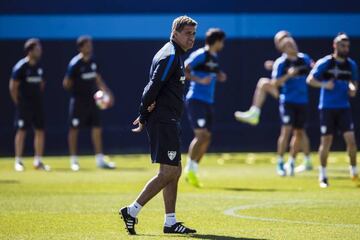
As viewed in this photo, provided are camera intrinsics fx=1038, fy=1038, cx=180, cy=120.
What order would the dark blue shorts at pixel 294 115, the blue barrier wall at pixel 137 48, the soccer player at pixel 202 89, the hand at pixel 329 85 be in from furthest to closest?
the blue barrier wall at pixel 137 48 → the dark blue shorts at pixel 294 115 → the soccer player at pixel 202 89 → the hand at pixel 329 85

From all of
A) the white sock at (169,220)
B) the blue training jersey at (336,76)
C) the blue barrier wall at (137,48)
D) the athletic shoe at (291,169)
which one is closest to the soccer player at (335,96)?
the blue training jersey at (336,76)

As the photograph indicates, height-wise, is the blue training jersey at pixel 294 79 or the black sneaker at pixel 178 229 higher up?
the blue training jersey at pixel 294 79

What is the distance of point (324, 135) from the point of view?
1723 centimetres

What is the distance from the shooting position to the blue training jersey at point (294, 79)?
19906 mm

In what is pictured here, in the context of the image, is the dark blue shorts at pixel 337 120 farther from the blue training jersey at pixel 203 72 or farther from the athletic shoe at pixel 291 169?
the athletic shoe at pixel 291 169

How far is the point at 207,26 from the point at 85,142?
4.60 metres

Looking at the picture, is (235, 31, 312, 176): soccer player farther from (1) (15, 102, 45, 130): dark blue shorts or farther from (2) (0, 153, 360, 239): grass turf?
(1) (15, 102, 45, 130): dark blue shorts

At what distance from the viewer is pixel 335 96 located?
17.2 meters

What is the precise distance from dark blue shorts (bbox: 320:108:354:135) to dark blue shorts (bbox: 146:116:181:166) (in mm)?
6516

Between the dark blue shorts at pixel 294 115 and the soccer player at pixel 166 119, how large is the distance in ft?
29.8

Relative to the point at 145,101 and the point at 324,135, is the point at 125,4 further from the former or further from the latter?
the point at 145,101

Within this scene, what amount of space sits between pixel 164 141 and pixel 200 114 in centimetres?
710

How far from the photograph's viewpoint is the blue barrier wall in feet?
90.8

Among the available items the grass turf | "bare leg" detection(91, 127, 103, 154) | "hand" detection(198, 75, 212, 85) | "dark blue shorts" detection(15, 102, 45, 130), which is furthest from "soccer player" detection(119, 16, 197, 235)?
"dark blue shorts" detection(15, 102, 45, 130)
